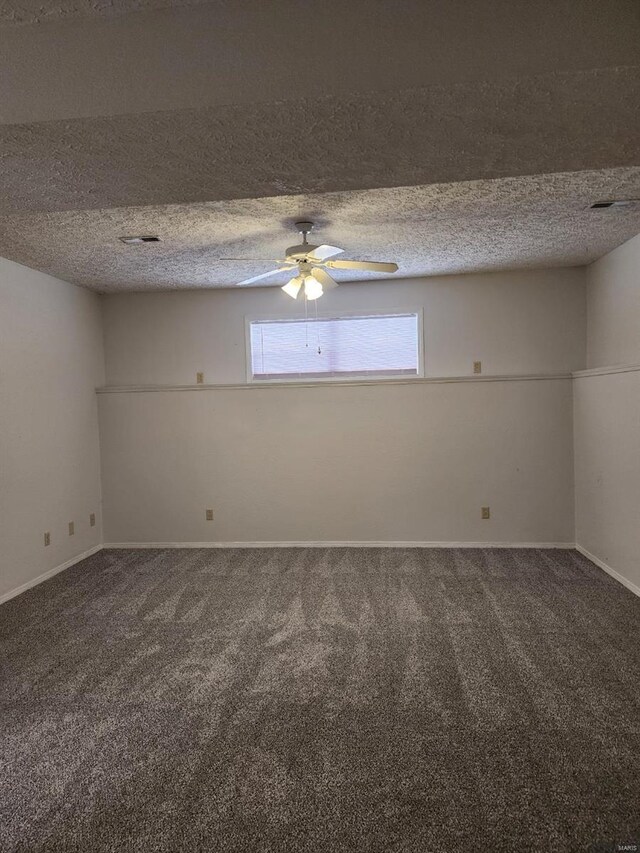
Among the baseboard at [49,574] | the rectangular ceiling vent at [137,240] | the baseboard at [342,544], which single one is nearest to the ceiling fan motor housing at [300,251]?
the rectangular ceiling vent at [137,240]

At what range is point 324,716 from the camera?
227cm

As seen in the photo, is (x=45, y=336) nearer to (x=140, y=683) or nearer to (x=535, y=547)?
(x=140, y=683)

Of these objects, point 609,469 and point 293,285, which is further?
point 609,469

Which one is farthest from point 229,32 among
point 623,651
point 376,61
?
point 623,651

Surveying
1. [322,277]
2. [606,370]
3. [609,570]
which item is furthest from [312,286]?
[609,570]

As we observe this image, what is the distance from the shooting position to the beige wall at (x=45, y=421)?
12.8 ft

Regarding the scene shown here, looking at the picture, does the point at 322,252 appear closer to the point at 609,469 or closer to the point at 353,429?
the point at 353,429

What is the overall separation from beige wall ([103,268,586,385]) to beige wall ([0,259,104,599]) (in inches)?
15.9

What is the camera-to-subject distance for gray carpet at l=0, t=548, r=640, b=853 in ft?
5.55

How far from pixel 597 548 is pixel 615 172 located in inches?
114

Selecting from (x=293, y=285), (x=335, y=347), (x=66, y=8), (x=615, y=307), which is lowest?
(x=335, y=347)

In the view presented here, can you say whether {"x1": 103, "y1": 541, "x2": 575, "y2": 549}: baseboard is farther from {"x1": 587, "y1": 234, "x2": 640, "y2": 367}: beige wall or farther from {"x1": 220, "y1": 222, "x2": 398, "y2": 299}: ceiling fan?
{"x1": 220, "y1": 222, "x2": 398, "y2": 299}: ceiling fan

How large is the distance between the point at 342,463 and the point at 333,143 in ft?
11.7

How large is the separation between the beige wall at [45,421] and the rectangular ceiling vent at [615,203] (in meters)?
3.98
